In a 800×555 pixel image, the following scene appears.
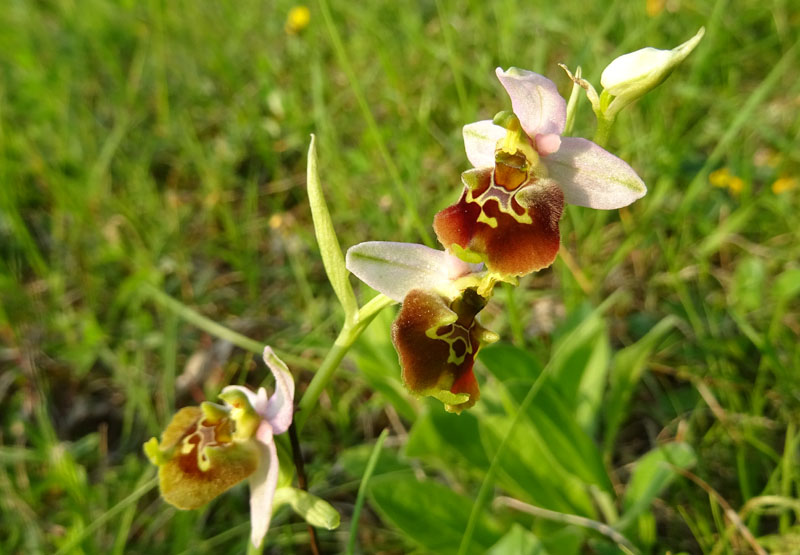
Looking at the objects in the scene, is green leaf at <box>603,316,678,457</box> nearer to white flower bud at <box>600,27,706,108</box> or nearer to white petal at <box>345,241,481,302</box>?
white petal at <box>345,241,481,302</box>

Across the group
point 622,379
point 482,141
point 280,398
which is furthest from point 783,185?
point 280,398

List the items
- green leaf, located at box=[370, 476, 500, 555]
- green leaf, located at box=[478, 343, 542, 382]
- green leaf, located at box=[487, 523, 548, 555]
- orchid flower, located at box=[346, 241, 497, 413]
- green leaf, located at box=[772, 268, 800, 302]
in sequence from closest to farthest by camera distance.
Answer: orchid flower, located at box=[346, 241, 497, 413] < green leaf, located at box=[487, 523, 548, 555] < green leaf, located at box=[370, 476, 500, 555] < green leaf, located at box=[478, 343, 542, 382] < green leaf, located at box=[772, 268, 800, 302]

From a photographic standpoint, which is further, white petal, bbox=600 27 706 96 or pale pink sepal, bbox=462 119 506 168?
pale pink sepal, bbox=462 119 506 168

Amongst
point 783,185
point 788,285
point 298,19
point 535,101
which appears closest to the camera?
point 535,101

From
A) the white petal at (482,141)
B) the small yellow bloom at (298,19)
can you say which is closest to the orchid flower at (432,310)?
the white petal at (482,141)

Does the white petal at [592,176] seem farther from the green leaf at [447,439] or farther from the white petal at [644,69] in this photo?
the green leaf at [447,439]

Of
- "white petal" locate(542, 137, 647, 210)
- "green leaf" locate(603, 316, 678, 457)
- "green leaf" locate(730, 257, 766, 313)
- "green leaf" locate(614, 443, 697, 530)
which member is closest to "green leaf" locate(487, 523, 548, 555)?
"green leaf" locate(614, 443, 697, 530)

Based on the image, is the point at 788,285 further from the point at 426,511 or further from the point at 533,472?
the point at 426,511
